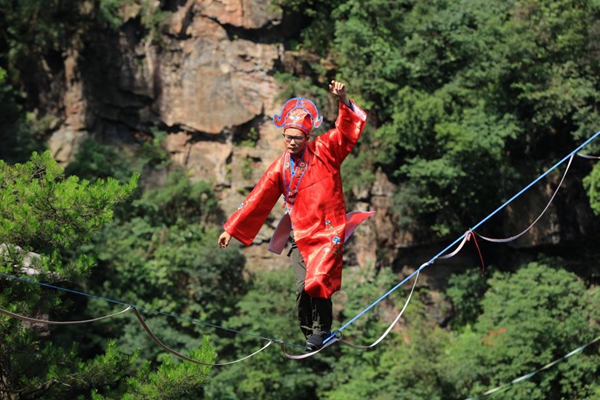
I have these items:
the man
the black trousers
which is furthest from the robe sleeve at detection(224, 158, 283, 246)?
the black trousers

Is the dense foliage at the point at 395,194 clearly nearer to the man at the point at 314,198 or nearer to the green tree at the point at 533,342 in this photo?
the green tree at the point at 533,342

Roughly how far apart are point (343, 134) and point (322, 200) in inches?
16.7

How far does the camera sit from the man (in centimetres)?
712

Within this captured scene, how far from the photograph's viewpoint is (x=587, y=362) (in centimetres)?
1498

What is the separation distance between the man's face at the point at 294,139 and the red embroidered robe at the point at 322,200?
9 cm

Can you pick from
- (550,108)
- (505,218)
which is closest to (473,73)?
(550,108)

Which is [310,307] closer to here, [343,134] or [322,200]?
[322,200]

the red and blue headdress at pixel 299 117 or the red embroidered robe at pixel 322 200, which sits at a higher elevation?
the red and blue headdress at pixel 299 117

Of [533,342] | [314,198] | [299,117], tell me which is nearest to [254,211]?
[314,198]

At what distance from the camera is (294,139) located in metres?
7.14

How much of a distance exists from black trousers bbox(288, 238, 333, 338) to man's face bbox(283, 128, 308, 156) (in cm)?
61

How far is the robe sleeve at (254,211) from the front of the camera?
24.3 feet

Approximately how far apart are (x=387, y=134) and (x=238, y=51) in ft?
8.28

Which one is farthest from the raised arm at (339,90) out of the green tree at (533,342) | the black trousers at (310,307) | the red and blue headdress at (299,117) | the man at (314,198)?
the green tree at (533,342)
